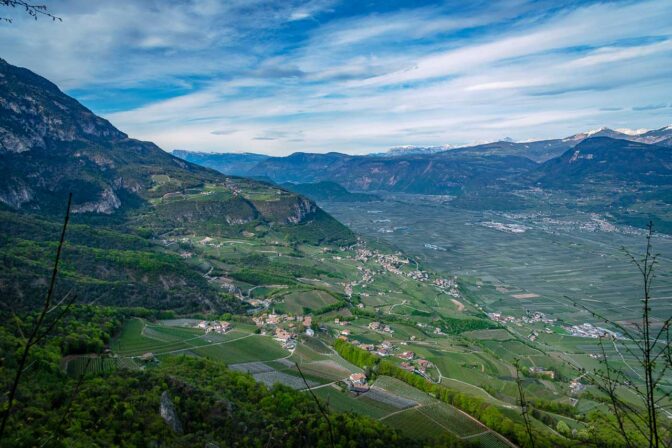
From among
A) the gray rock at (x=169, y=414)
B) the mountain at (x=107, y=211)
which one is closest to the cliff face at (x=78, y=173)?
the mountain at (x=107, y=211)

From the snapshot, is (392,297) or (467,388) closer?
(467,388)

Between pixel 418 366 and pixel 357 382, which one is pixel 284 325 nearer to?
pixel 418 366

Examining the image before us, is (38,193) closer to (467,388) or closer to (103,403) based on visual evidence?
(103,403)

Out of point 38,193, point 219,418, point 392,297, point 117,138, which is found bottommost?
point 392,297

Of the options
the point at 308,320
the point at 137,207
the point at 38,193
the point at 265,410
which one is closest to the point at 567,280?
the point at 308,320

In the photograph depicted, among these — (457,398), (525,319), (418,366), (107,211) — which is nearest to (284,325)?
(418,366)

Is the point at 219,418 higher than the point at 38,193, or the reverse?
the point at 38,193
